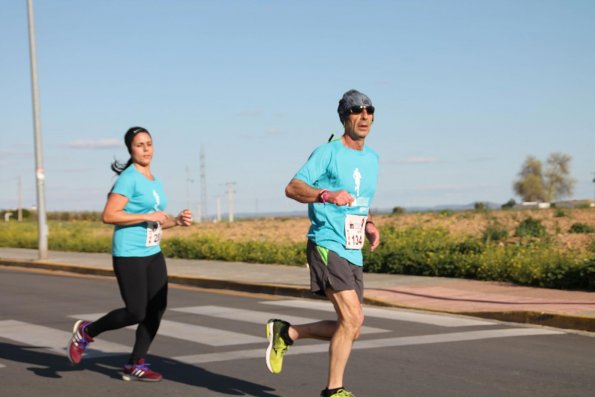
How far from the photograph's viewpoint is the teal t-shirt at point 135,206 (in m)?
7.53

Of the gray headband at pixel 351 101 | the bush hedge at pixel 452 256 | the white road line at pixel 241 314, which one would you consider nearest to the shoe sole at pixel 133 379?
the gray headband at pixel 351 101

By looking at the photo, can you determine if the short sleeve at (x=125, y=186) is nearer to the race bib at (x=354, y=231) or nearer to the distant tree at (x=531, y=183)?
the race bib at (x=354, y=231)

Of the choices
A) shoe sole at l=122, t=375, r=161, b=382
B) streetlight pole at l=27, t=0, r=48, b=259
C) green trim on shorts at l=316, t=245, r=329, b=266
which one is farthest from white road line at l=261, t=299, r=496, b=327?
streetlight pole at l=27, t=0, r=48, b=259

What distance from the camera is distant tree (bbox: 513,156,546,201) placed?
15800cm

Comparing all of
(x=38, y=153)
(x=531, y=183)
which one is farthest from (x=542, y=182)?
(x=38, y=153)

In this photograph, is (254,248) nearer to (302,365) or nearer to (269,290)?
(269,290)

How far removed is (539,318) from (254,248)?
12476 mm

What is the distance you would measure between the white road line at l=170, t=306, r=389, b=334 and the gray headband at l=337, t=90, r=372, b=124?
15.9 feet

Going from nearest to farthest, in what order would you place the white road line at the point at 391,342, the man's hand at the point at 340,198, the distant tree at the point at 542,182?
the man's hand at the point at 340,198 < the white road line at the point at 391,342 < the distant tree at the point at 542,182

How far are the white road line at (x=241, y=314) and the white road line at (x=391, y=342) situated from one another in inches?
35.6

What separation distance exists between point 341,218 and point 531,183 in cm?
15684

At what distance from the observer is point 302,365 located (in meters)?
8.38

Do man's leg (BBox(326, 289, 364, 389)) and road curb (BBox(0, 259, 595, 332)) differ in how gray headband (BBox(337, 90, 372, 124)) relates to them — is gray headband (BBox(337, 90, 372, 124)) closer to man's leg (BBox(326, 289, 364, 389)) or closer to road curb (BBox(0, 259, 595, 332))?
man's leg (BBox(326, 289, 364, 389))

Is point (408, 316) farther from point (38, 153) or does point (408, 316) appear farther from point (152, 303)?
point (38, 153)
